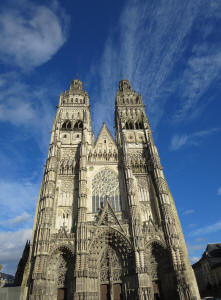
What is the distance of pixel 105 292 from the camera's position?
1593 centimetres

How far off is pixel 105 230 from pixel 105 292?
4.63 m

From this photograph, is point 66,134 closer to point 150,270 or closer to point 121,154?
point 121,154

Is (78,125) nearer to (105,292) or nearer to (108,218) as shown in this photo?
(108,218)

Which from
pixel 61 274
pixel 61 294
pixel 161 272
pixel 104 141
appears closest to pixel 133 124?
pixel 104 141

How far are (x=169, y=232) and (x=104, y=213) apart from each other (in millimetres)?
5851

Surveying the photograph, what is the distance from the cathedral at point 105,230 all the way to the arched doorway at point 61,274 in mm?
64

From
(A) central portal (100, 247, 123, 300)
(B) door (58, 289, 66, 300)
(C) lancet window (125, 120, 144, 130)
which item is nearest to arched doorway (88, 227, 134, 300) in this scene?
(A) central portal (100, 247, 123, 300)

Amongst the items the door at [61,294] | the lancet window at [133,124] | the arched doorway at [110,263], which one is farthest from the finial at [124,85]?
the door at [61,294]

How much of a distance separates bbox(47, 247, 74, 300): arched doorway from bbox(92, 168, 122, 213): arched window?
15.3ft

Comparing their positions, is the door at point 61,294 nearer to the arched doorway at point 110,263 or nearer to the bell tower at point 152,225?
the arched doorway at point 110,263

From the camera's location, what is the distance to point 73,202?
768 inches

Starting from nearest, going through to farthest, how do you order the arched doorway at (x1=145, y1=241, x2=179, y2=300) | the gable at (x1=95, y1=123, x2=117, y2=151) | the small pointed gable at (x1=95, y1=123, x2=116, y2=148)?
the arched doorway at (x1=145, y1=241, x2=179, y2=300)
the gable at (x1=95, y1=123, x2=117, y2=151)
the small pointed gable at (x1=95, y1=123, x2=116, y2=148)

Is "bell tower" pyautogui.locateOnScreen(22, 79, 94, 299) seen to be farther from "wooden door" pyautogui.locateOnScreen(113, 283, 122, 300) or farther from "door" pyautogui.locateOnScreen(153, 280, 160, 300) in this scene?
"door" pyautogui.locateOnScreen(153, 280, 160, 300)

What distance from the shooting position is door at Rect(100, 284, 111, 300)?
51.4 ft
